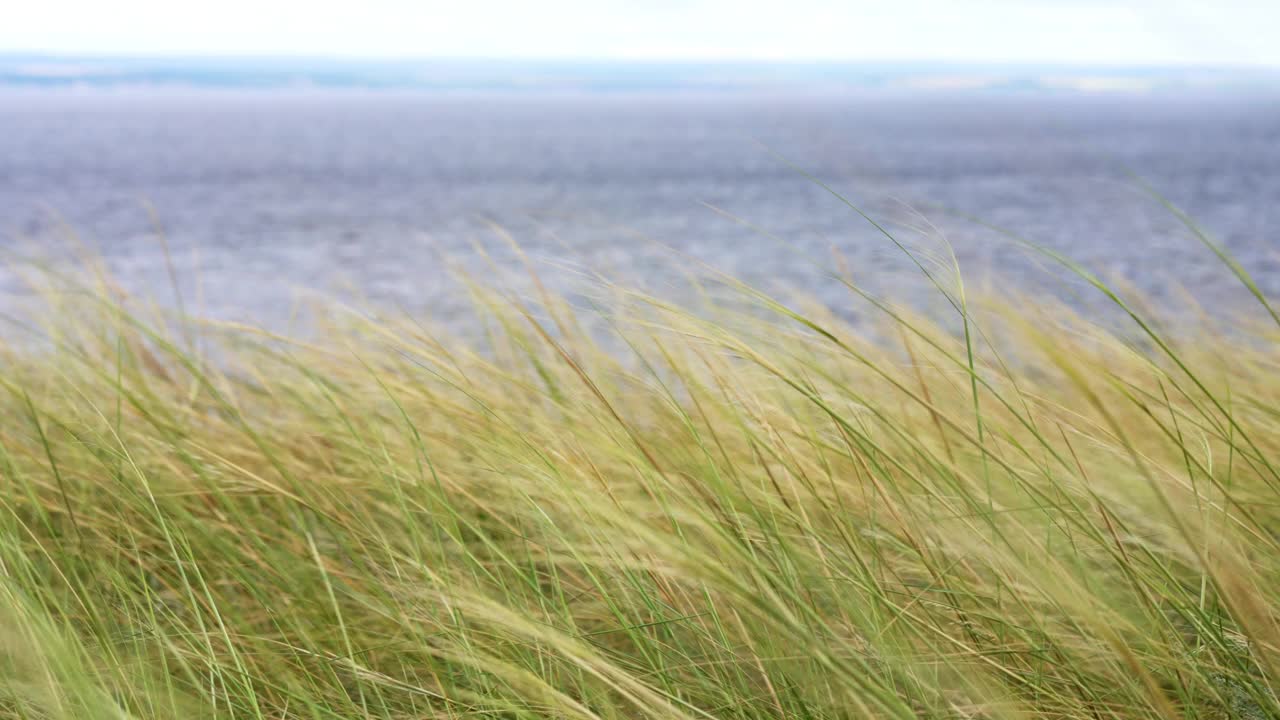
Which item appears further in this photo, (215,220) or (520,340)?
(215,220)

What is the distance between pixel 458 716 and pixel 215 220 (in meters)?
32.0

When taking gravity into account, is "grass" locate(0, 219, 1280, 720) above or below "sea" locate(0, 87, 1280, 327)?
above

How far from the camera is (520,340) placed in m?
1.50

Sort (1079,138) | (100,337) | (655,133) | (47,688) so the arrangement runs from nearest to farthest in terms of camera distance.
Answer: (47,688) → (100,337) → (1079,138) → (655,133)

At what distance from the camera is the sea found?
2553 millimetres

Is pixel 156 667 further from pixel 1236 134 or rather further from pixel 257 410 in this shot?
pixel 1236 134

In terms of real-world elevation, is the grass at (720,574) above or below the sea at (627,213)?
above

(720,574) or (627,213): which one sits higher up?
(720,574)

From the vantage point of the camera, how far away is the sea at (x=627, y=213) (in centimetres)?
255

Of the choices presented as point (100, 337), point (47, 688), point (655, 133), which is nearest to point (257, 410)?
point (100, 337)

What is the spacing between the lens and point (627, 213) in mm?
29938

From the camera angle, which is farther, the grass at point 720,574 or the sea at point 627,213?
the sea at point 627,213

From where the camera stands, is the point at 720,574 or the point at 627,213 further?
the point at 627,213

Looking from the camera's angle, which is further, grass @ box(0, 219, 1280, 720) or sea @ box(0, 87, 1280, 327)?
sea @ box(0, 87, 1280, 327)
